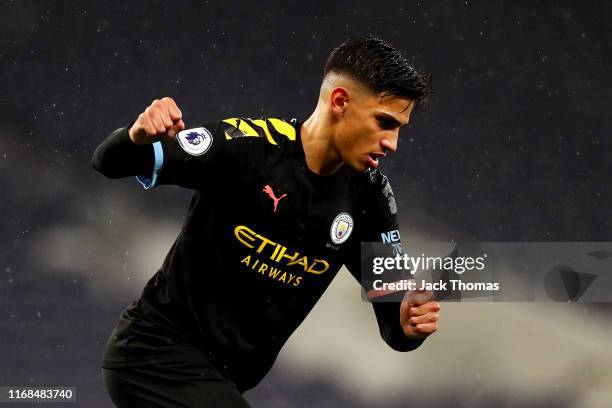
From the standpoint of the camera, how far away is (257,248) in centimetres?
380

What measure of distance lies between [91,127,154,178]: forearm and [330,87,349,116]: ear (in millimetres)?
958

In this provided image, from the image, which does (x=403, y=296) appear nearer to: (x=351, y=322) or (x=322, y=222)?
(x=322, y=222)

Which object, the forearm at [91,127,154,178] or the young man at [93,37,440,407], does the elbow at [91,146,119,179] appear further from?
the young man at [93,37,440,407]

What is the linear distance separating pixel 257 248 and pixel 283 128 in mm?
586

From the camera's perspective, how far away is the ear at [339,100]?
3875 millimetres

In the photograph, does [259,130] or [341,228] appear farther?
[341,228]

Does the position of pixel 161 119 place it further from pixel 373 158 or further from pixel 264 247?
pixel 373 158

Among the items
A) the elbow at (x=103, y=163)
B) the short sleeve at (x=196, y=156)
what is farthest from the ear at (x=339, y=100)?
the elbow at (x=103, y=163)

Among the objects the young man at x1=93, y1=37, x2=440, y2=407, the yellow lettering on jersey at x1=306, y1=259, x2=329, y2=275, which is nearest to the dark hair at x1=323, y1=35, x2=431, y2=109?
the young man at x1=93, y1=37, x2=440, y2=407

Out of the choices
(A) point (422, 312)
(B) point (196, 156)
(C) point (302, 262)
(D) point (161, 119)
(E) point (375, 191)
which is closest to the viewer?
(D) point (161, 119)

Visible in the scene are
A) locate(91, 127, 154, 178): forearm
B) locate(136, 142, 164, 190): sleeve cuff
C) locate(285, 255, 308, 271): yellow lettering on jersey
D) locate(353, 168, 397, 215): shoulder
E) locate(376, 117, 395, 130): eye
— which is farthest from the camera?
locate(353, 168, 397, 215): shoulder

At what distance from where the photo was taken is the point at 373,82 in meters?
3.82

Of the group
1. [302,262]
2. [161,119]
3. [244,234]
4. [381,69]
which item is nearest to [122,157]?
[161,119]

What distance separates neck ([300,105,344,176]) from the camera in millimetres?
3922
